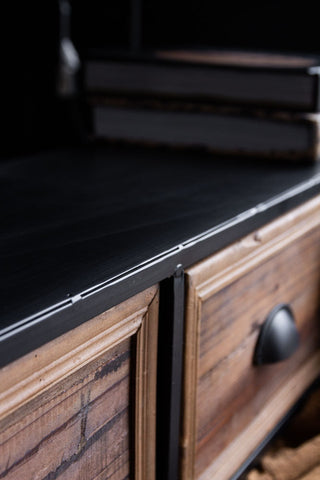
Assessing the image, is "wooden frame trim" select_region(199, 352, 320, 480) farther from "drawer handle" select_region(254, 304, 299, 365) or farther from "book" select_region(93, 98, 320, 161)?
"book" select_region(93, 98, 320, 161)

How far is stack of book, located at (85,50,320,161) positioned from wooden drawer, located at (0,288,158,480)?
0.46m

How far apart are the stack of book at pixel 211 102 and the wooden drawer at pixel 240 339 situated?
14cm

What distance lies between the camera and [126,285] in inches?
21.3

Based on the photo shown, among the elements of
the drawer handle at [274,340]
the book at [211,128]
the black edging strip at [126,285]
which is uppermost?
the book at [211,128]

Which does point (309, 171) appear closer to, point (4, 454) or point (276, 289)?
point (276, 289)

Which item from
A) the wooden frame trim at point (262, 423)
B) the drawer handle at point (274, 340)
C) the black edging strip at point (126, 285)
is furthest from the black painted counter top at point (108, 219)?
the wooden frame trim at point (262, 423)

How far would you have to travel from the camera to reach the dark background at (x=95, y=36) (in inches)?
49.9

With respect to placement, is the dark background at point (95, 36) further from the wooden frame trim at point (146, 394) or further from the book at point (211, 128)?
the wooden frame trim at point (146, 394)

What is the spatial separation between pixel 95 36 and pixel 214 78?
72cm

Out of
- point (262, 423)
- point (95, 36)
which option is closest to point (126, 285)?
point (262, 423)

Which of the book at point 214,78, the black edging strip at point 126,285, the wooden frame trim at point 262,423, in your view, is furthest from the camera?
the book at point 214,78

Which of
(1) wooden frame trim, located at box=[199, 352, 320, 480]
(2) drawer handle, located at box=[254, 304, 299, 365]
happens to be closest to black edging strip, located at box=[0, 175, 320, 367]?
(2) drawer handle, located at box=[254, 304, 299, 365]

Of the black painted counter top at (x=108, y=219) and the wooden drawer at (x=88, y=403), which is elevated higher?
the black painted counter top at (x=108, y=219)

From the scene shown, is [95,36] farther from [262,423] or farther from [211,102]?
[262,423]
